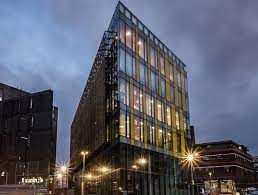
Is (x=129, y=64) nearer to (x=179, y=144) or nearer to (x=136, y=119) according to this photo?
(x=136, y=119)

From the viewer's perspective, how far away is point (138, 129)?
1852 inches

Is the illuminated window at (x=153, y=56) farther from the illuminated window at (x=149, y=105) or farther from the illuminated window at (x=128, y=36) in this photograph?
the illuminated window at (x=128, y=36)

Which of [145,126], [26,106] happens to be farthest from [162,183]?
[26,106]

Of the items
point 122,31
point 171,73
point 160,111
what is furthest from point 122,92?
point 171,73

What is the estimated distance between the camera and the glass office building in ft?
145

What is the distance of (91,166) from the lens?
209ft

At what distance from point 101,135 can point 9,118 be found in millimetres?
42784

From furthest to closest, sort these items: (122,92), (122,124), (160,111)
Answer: (160,111) < (122,92) < (122,124)

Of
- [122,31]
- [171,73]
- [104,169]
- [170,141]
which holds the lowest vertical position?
[104,169]

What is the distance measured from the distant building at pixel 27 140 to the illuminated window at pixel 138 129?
38182mm

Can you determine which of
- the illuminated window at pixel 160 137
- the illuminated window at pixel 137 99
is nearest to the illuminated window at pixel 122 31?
the illuminated window at pixel 137 99

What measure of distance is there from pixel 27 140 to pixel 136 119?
4372 centimetres

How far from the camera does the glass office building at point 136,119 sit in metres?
44.3

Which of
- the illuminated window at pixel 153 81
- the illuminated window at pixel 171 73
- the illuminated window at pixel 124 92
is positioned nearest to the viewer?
the illuminated window at pixel 124 92
